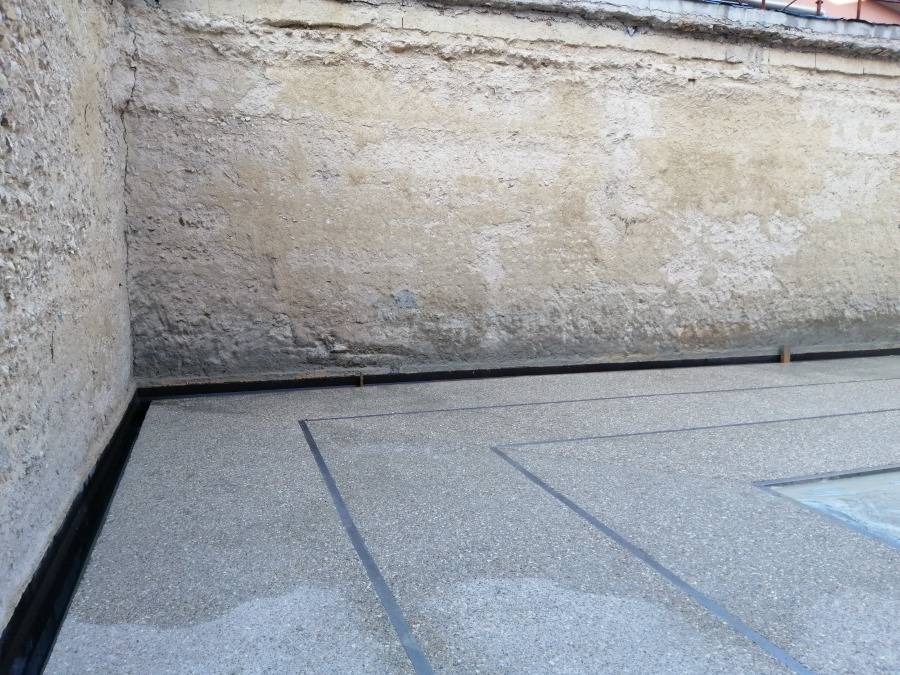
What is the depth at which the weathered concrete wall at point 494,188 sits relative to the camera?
10.7 ft

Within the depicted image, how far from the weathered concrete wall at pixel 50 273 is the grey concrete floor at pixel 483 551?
0.19 meters

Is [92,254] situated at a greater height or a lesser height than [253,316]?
greater

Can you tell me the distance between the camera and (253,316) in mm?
3408

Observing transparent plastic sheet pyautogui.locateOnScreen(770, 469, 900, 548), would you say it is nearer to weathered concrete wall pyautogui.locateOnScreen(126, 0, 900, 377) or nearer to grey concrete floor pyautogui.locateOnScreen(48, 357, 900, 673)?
grey concrete floor pyautogui.locateOnScreen(48, 357, 900, 673)

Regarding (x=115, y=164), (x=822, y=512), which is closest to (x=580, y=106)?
(x=115, y=164)

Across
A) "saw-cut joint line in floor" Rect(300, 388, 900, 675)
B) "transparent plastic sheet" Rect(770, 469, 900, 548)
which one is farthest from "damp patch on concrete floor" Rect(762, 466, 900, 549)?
"saw-cut joint line in floor" Rect(300, 388, 900, 675)

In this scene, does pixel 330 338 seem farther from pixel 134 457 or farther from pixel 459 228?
pixel 134 457

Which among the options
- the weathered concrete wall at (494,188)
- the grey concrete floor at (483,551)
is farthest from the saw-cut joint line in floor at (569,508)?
the weathered concrete wall at (494,188)

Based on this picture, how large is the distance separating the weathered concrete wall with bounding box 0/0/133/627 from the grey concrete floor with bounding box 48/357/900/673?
0.19 m

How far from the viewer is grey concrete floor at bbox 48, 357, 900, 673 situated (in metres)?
1.25

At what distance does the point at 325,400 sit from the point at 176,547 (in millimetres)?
1617

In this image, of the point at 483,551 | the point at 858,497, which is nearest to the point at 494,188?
the point at 858,497

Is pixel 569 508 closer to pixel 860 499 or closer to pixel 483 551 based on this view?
pixel 483 551

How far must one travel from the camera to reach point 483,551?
65.2 inches
